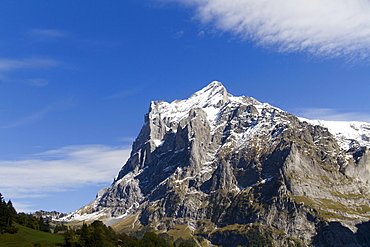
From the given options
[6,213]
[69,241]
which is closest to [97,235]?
[69,241]

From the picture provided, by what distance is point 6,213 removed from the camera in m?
188

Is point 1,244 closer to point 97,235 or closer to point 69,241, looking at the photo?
point 69,241

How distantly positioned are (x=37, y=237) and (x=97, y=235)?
27133 millimetres

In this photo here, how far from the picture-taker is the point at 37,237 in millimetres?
190875

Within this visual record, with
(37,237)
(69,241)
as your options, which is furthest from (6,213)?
(69,241)

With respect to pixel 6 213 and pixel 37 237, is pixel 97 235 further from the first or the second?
pixel 6 213

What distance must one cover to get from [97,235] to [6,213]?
4205cm

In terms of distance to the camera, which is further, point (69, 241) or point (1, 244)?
point (69, 241)

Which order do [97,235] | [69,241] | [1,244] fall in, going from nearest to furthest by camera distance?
[1,244], [69,241], [97,235]

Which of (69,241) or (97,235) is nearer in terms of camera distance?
(69,241)

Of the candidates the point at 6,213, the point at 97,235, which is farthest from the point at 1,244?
the point at 97,235

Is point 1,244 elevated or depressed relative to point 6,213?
depressed

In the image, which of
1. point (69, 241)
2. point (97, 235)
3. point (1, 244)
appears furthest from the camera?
point (97, 235)

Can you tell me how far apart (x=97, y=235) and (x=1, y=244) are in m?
43.8
